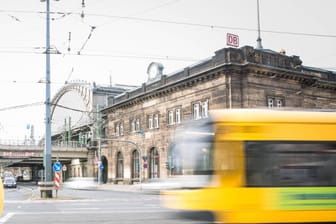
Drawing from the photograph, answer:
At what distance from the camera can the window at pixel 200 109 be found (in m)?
42.0

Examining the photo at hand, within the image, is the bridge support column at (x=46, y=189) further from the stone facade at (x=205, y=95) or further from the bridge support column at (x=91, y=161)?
the bridge support column at (x=91, y=161)

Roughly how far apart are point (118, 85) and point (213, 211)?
81316 mm

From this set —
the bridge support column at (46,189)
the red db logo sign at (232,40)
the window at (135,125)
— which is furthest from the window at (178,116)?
the bridge support column at (46,189)

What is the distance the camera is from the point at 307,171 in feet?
35.8

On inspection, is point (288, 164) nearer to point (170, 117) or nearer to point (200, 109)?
point (200, 109)

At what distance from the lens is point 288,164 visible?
35.6 feet

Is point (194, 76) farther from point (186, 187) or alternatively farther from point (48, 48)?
point (186, 187)

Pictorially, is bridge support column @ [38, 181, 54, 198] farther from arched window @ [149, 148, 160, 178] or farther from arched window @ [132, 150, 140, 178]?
arched window @ [132, 150, 140, 178]

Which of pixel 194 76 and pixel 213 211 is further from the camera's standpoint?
pixel 194 76

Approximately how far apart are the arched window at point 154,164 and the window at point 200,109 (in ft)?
26.6

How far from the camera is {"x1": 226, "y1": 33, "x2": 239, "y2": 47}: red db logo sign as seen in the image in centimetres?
3862

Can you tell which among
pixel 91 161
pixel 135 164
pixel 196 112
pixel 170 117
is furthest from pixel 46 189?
pixel 91 161

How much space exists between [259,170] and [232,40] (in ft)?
96.3

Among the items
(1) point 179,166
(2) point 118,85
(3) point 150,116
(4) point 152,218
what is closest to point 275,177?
(1) point 179,166
